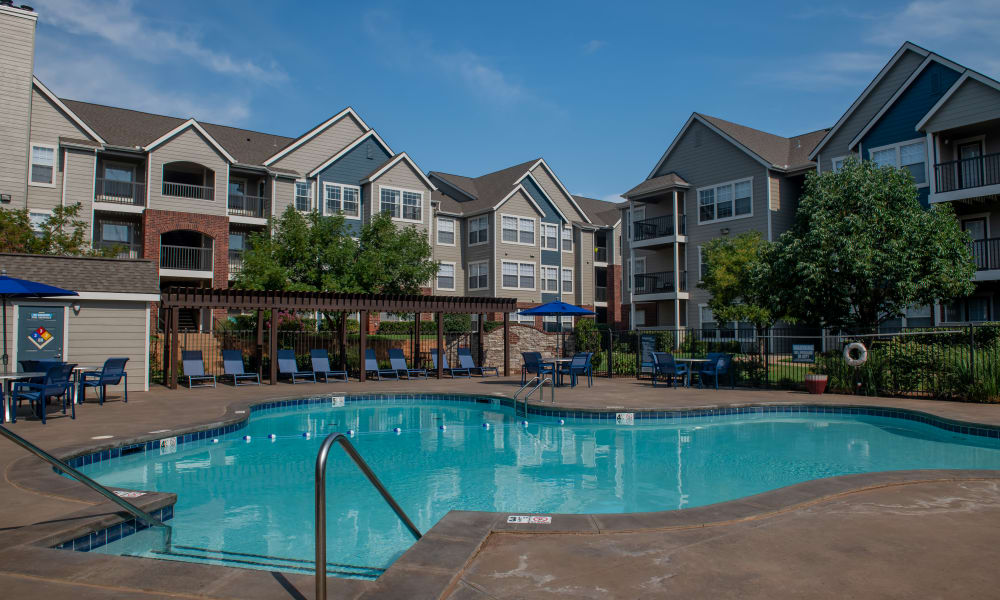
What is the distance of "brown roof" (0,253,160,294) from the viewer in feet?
46.6

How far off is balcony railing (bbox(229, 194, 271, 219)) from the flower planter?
23.6m

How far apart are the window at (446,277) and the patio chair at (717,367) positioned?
1999 centimetres

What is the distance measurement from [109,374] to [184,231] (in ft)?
59.5

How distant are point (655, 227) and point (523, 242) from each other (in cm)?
743

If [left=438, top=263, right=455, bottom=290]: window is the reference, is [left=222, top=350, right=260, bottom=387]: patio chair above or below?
below

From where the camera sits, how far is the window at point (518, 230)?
35.4 m

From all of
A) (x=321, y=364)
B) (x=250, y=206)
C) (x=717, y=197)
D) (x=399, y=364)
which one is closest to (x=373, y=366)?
(x=399, y=364)

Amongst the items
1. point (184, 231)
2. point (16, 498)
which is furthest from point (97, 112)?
point (16, 498)

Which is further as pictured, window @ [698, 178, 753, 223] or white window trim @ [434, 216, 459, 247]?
white window trim @ [434, 216, 459, 247]

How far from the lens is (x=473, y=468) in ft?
29.9

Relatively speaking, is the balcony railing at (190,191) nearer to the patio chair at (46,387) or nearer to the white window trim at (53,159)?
the white window trim at (53,159)

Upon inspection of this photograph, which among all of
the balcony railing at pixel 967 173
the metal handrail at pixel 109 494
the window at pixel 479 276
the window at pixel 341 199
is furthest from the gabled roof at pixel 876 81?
the metal handrail at pixel 109 494

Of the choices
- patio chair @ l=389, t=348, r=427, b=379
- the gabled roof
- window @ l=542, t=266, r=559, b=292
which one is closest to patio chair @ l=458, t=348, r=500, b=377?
patio chair @ l=389, t=348, r=427, b=379

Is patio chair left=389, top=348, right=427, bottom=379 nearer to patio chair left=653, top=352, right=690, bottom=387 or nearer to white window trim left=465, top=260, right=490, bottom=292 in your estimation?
patio chair left=653, top=352, right=690, bottom=387
